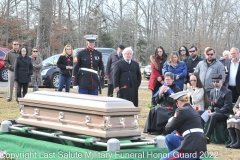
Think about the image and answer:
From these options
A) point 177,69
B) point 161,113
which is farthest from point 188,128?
point 177,69

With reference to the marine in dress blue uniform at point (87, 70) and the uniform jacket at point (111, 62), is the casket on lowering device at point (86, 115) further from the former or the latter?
the uniform jacket at point (111, 62)

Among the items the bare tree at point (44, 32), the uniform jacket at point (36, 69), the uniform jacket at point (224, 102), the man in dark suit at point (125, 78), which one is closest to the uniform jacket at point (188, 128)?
the uniform jacket at point (224, 102)

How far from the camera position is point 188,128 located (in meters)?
6.54

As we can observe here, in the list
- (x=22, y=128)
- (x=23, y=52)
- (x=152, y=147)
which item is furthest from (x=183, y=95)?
(x=23, y=52)

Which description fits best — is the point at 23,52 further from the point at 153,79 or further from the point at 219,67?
the point at 219,67

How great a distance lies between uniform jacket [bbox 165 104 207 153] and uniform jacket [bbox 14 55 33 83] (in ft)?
24.4

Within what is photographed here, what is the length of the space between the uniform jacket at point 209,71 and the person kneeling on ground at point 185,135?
166 inches

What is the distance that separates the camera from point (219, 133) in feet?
31.8

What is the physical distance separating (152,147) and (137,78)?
3.77m

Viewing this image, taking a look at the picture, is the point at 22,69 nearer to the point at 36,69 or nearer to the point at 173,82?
the point at 36,69

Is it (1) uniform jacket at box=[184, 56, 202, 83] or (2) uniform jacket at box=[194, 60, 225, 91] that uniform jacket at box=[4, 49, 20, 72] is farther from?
(2) uniform jacket at box=[194, 60, 225, 91]

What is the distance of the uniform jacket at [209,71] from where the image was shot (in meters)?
10.8

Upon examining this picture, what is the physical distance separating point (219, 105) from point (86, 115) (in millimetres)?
3583

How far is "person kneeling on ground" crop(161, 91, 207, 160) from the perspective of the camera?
21.1ft
